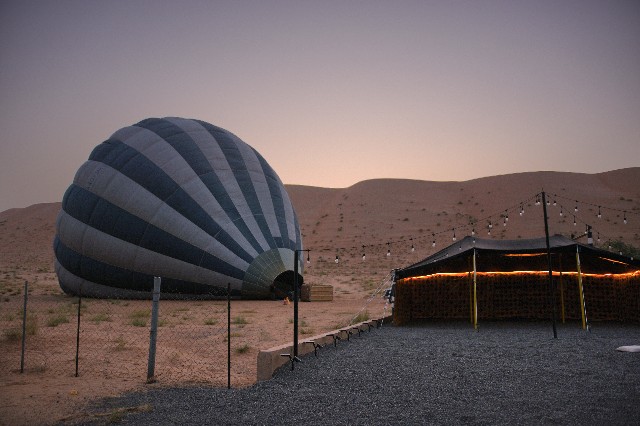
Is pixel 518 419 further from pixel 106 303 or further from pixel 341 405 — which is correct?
pixel 106 303

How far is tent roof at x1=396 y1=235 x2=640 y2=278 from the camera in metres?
15.4

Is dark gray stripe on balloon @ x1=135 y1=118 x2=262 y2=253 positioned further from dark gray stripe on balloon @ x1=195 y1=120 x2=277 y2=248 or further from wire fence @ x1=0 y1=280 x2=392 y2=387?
wire fence @ x1=0 y1=280 x2=392 y2=387

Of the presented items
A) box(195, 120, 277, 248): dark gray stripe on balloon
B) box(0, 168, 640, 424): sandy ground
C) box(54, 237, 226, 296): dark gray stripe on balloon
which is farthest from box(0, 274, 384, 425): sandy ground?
box(195, 120, 277, 248): dark gray stripe on balloon

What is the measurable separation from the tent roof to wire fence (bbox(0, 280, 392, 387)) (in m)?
3.64

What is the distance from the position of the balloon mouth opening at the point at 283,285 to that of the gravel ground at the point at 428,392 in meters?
9.76

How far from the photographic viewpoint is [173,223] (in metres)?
19.3

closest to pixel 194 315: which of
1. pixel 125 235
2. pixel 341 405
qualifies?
pixel 125 235

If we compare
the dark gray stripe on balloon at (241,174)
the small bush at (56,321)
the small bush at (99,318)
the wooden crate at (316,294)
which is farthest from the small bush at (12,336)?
the wooden crate at (316,294)

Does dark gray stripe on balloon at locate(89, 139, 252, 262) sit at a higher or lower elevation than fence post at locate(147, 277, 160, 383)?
higher

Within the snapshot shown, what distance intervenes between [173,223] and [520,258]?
13548mm

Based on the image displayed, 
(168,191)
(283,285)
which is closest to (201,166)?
(168,191)

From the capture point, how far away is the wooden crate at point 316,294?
25.3m

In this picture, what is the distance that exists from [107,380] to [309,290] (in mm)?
17786

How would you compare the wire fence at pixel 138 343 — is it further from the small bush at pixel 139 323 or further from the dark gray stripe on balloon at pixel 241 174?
the dark gray stripe on balloon at pixel 241 174
